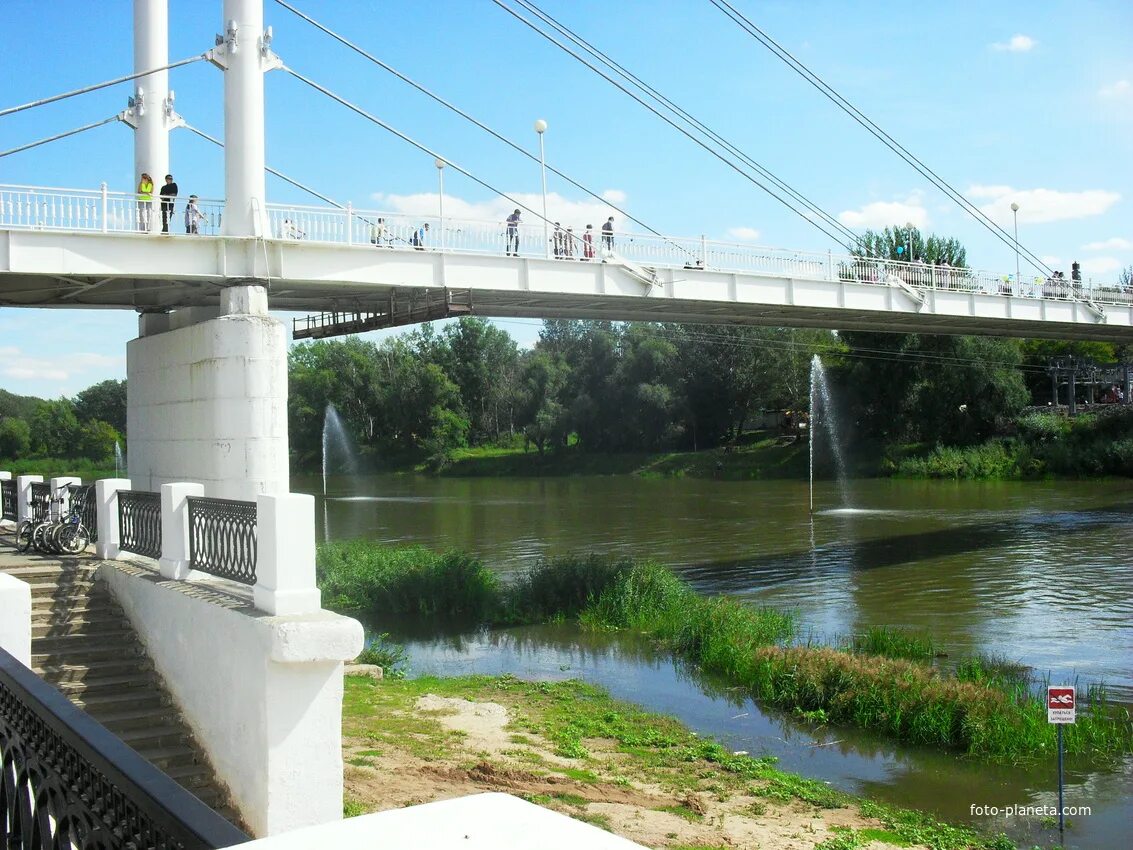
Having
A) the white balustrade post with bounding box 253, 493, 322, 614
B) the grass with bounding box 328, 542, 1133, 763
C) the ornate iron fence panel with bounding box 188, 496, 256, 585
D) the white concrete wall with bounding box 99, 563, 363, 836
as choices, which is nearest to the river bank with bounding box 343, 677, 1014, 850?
the grass with bounding box 328, 542, 1133, 763

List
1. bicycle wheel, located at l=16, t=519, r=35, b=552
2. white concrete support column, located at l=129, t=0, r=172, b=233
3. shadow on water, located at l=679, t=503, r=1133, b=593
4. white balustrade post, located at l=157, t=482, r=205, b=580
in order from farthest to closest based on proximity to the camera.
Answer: shadow on water, located at l=679, t=503, r=1133, b=593
white concrete support column, located at l=129, t=0, r=172, b=233
bicycle wheel, located at l=16, t=519, r=35, b=552
white balustrade post, located at l=157, t=482, r=205, b=580

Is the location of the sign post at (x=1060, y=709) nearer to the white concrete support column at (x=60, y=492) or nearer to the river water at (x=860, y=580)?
the river water at (x=860, y=580)

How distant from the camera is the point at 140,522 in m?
12.9

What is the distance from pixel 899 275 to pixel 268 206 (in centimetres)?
1898

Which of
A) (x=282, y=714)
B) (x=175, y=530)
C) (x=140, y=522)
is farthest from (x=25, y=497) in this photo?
(x=282, y=714)

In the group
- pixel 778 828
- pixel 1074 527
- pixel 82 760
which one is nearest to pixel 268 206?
pixel 778 828

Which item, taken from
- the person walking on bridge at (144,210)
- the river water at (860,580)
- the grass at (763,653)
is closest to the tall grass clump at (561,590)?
the grass at (763,653)

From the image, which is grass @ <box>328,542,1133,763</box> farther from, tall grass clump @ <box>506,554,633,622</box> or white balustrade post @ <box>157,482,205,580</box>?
white balustrade post @ <box>157,482,205,580</box>

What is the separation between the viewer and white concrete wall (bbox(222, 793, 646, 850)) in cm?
229

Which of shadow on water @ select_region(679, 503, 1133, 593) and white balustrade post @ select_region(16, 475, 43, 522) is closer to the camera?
white balustrade post @ select_region(16, 475, 43, 522)

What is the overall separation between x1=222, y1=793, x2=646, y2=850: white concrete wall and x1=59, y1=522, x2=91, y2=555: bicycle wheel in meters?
13.6

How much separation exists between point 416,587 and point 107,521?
9.73 m

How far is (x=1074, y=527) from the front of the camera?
3578 cm

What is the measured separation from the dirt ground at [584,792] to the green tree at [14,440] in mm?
92368
